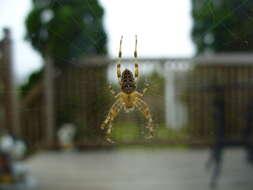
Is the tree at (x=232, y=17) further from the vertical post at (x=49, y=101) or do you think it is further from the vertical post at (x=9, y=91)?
the vertical post at (x=49, y=101)

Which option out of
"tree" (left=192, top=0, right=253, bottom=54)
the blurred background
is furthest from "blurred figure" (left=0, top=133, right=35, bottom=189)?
"tree" (left=192, top=0, right=253, bottom=54)

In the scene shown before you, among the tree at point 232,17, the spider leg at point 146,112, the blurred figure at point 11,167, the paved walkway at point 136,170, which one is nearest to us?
the tree at point 232,17

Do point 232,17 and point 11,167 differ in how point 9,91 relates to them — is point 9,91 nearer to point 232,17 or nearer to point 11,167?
point 11,167

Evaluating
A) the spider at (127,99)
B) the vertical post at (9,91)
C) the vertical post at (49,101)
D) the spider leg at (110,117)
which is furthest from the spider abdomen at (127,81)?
the vertical post at (49,101)

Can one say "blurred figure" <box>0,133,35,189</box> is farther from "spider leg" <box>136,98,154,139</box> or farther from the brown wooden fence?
"spider leg" <box>136,98,154,139</box>

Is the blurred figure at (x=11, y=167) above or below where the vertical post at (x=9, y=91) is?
below

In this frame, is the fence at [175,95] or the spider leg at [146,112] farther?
the fence at [175,95]

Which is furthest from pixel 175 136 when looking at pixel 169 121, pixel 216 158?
pixel 216 158
